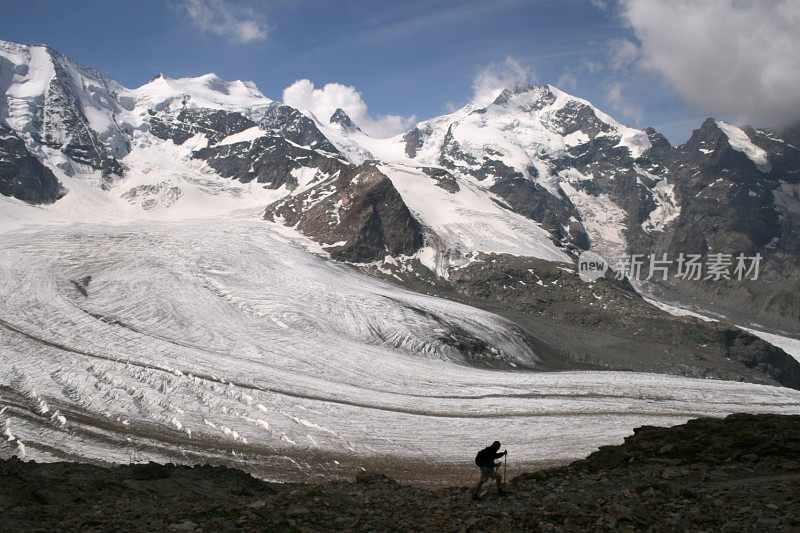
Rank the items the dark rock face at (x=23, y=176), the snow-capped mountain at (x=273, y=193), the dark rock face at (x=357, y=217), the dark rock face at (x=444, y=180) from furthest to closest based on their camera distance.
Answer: the dark rock face at (x=444, y=180) < the dark rock face at (x=23, y=176) < the dark rock face at (x=357, y=217) < the snow-capped mountain at (x=273, y=193)

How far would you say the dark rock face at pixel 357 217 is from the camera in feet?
347

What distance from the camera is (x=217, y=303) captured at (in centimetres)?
5534

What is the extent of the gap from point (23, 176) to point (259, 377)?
118 meters

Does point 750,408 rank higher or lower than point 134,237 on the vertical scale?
lower

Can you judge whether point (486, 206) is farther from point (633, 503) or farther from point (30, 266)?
point (633, 503)

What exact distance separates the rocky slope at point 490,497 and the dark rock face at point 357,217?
8511 cm

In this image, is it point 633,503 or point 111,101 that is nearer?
point 633,503

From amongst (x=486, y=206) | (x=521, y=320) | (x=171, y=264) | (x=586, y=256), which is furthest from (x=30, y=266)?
(x=586, y=256)

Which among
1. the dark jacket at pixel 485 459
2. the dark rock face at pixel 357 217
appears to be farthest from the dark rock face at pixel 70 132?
the dark jacket at pixel 485 459

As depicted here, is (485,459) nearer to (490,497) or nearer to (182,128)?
(490,497)

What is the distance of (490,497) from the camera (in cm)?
1341

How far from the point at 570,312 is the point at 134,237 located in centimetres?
7375

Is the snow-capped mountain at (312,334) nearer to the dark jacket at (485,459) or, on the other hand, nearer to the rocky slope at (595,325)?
the rocky slope at (595,325)

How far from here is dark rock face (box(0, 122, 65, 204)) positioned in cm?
11856
